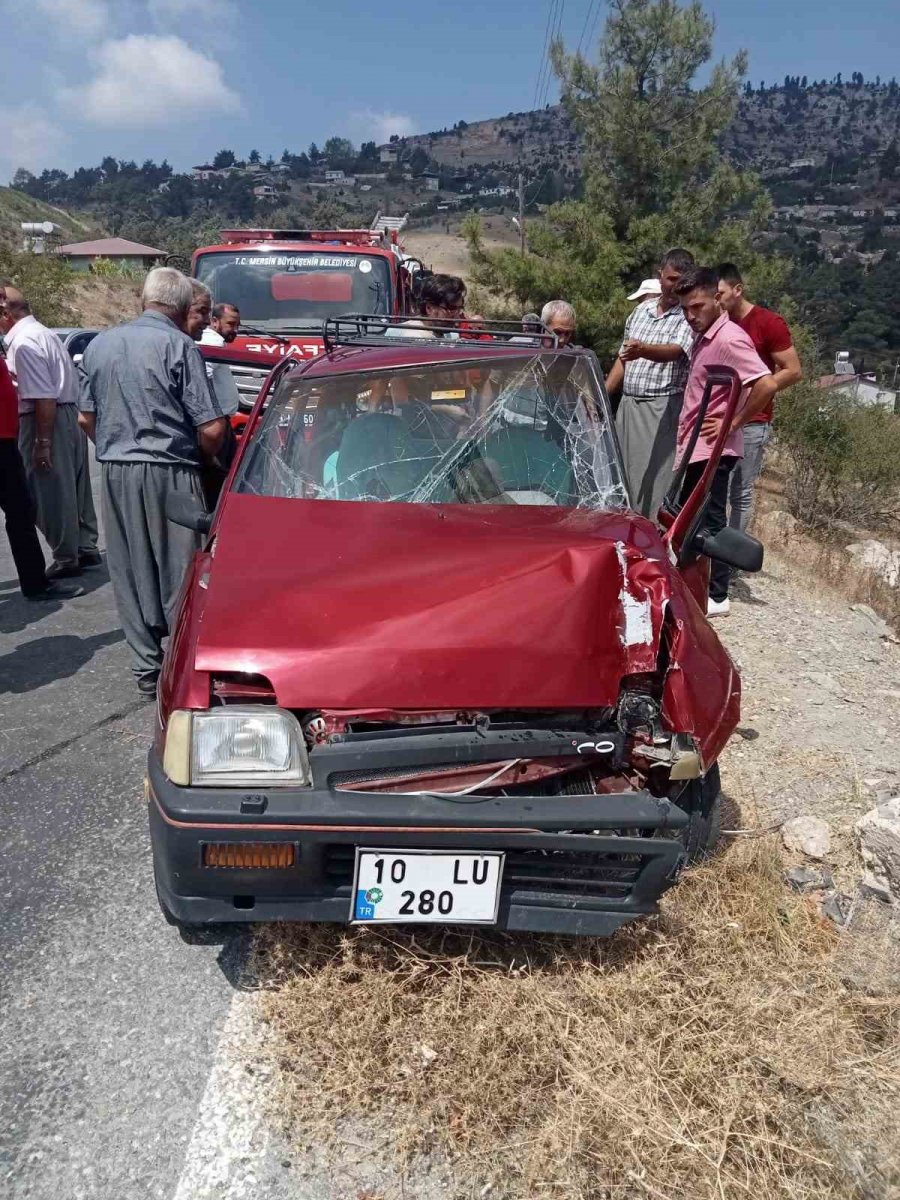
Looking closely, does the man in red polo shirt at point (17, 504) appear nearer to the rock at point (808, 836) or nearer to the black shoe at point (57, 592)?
A: the black shoe at point (57, 592)

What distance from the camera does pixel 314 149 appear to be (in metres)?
198

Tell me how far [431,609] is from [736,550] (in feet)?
4.19

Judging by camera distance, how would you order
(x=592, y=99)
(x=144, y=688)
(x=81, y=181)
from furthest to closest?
(x=81, y=181) < (x=592, y=99) < (x=144, y=688)

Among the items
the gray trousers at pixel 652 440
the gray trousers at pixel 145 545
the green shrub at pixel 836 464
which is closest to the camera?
the gray trousers at pixel 145 545

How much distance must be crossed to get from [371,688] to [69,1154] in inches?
49.6

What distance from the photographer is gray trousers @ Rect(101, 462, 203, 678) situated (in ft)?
14.4

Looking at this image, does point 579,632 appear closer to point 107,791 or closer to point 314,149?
point 107,791

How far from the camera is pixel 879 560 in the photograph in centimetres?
914

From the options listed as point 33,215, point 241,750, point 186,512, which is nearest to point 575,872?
point 241,750

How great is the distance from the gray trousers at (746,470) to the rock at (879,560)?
3.23 m

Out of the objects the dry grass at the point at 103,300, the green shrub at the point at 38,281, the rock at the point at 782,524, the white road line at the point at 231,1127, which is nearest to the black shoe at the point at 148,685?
the white road line at the point at 231,1127

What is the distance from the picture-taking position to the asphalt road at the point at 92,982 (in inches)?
82.0

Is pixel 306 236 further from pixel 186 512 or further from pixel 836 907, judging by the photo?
pixel 836 907

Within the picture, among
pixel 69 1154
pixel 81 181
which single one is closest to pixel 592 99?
pixel 69 1154
